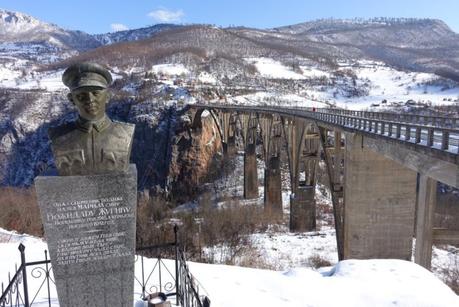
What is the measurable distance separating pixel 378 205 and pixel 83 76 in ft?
58.0

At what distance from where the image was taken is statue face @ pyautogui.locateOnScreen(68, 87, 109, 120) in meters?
6.00

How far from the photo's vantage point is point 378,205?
20.2 metres

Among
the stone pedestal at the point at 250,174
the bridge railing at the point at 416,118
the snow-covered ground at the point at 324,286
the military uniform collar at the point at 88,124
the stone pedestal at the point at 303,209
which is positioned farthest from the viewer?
the stone pedestal at the point at 250,174

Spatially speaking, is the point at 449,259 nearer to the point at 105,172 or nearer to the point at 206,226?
the point at 206,226

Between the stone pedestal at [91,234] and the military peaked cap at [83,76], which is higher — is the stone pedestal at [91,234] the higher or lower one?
the lower one

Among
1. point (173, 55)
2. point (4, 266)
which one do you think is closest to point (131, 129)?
point (4, 266)

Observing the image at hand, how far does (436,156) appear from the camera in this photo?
44.0 feet

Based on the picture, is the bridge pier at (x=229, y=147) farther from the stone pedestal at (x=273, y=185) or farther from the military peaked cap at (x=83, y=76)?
the military peaked cap at (x=83, y=76)

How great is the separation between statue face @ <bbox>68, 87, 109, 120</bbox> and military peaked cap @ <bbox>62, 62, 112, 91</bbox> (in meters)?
0.08

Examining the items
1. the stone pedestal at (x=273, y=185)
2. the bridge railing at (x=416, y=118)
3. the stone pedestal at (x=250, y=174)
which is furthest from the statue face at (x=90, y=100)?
the stone pedestal at (x=250, y=174)

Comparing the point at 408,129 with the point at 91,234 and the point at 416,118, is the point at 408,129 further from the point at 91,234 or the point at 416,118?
the point at 91,234

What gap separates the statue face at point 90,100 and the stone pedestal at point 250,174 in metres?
42.9

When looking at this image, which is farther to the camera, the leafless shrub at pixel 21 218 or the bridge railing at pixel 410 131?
the leafless shrub at pixel 21 218

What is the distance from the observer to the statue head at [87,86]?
5953 millimetres
